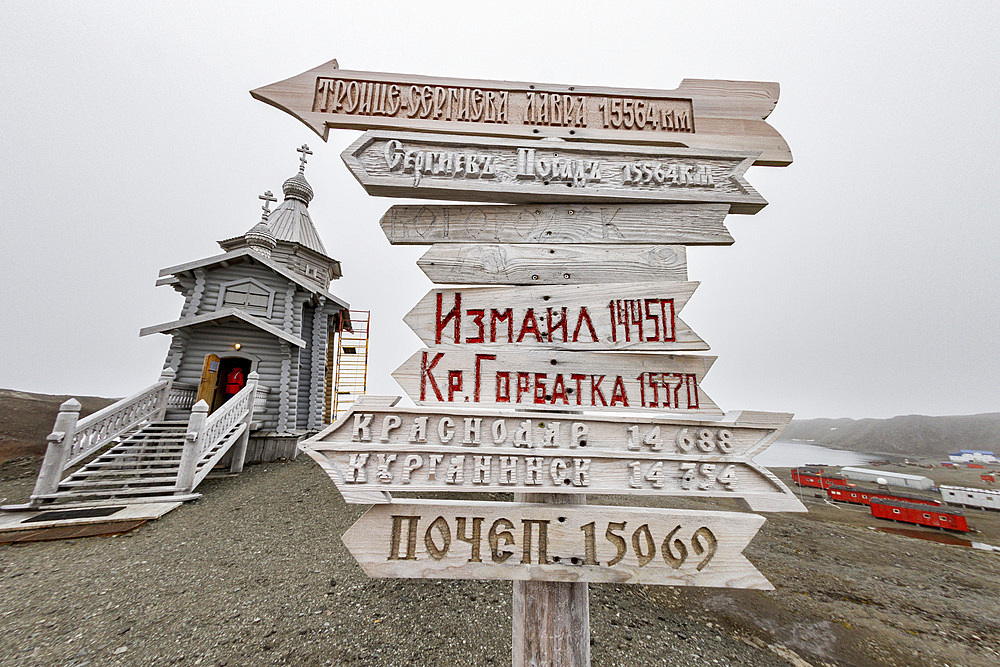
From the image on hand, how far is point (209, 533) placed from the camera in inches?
220

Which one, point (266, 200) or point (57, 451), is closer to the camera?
point (57, 451)

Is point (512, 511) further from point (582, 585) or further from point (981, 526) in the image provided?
point (981, 526)

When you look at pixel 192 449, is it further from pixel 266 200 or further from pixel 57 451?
pixel 266 200

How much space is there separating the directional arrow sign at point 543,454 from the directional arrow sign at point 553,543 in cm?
13

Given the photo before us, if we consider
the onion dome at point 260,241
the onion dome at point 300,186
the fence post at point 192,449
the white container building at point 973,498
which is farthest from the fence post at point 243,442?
the white container building at point 973,498

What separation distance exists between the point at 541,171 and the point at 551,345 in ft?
3.84

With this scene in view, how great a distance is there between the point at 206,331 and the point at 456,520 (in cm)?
1371

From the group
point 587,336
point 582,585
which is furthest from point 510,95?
point 582,585

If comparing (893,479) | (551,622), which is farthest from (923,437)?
(551,622)

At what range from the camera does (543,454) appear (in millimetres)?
1820

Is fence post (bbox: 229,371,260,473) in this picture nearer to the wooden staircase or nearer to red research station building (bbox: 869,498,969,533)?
the wooden staircase

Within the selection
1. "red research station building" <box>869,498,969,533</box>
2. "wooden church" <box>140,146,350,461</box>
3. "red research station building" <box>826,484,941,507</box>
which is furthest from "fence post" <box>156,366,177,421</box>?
"red research station building" <box>826,484,941,507</box>

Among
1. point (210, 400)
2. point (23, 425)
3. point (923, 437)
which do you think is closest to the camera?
point (210, 400)

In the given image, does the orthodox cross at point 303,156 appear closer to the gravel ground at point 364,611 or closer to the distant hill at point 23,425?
the distant hill at point 23,425
